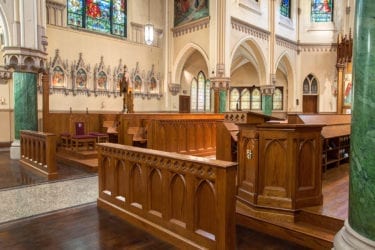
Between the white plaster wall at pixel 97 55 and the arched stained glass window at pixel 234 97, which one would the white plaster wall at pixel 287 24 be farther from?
the white plaster wall at pixel 97 55

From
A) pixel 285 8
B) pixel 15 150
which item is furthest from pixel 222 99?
pixel 15 150

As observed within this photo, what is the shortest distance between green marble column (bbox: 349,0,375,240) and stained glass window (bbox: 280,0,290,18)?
15.6 metres

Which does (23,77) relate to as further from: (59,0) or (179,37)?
(179,37)

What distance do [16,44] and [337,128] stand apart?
8.03 meters

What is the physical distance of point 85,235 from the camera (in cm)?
318

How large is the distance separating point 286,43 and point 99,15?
32.1 ft

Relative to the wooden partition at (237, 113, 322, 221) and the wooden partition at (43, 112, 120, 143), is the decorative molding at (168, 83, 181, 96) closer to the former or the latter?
the wooden partition at (43, 112, 120, 143)

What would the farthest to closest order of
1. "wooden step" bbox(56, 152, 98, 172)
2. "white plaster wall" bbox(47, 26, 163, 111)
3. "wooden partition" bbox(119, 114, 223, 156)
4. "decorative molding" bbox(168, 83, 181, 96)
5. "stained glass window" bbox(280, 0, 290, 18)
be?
"stained glass window" bbox(280, 0, 290, 18) < "decorative molding" bbox(168, 83, 181, 96) < "white plaster wall" bbox(47, 26, 163, 111) < "wooden partition" bbox(119, 114, 223, 156) < "wooden step" bbox(56, 152, 98, 172)

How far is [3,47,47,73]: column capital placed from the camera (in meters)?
7.59

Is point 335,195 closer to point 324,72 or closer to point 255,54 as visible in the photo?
point 255,54

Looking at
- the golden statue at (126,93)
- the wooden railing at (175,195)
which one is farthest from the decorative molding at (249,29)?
the wooden railing at (175,195)

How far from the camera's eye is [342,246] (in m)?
1.91

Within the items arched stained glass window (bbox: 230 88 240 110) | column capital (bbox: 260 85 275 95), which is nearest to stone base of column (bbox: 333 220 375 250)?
column capital (bbox: 260 85 275 95)

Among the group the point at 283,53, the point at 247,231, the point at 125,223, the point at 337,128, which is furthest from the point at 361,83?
the point at 283,53
